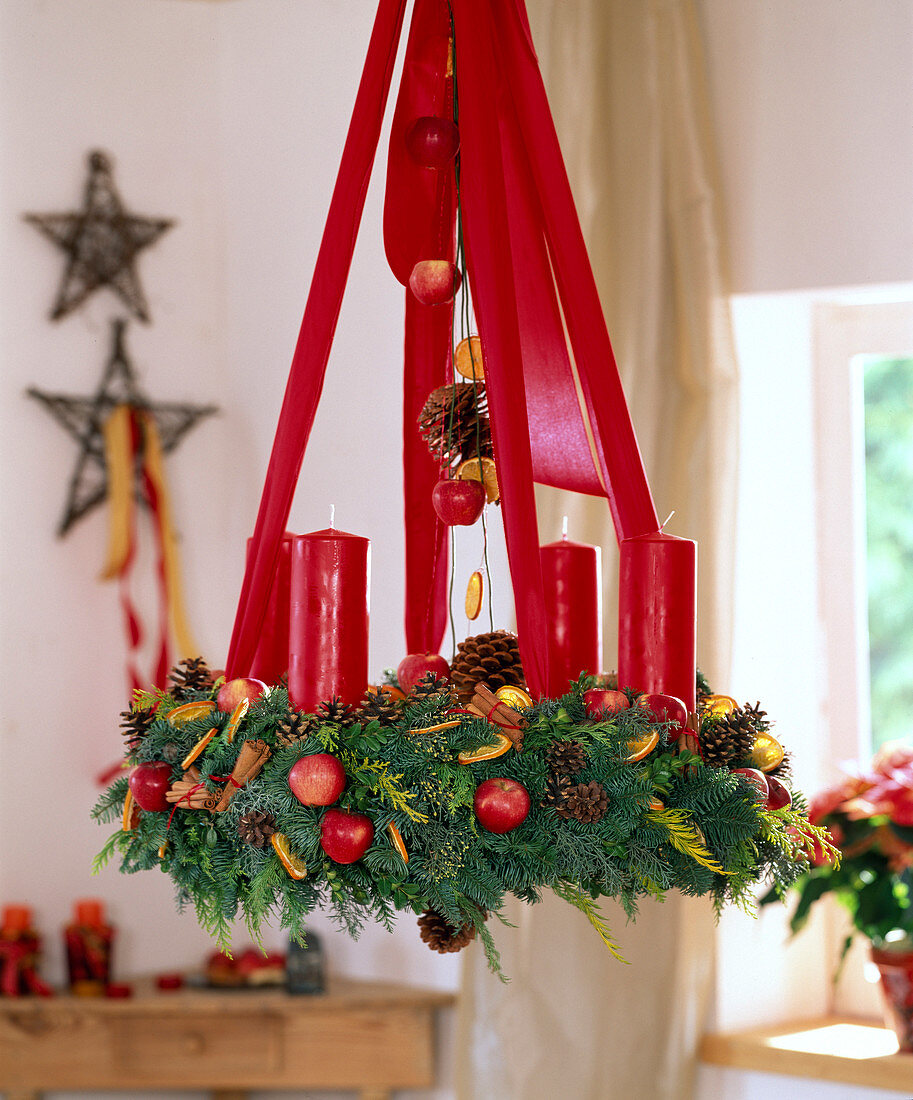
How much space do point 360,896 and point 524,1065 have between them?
124cm

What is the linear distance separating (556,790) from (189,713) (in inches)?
10.3

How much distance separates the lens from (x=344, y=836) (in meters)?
0.76

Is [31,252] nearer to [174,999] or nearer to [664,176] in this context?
[664,176]

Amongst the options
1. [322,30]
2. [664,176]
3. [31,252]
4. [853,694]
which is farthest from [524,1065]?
[322,30]

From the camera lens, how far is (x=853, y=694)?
2191 millimetres

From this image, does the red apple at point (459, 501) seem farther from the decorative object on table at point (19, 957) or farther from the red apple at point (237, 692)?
the decorative object on table at point (19, 957)

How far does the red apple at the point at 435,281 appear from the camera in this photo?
998 mm

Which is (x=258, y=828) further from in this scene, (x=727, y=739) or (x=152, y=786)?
(x=727, y=739)

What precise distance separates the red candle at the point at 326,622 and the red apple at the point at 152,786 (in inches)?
3.8

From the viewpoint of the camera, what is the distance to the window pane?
7.15ft

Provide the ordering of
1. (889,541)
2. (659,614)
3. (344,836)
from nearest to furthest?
(344,836) < (659,614) < (889,541)

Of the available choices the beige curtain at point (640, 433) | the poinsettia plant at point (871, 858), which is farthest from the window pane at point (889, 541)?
the beige curtain at point (640, 433)

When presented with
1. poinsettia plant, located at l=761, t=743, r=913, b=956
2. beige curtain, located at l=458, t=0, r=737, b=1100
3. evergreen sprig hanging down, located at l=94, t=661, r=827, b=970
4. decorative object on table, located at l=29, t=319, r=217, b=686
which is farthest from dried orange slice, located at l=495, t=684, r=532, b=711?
decorative object on table, located at l=29, t=319, r=217, b=686

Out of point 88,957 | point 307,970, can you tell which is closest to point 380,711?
point 307,970
